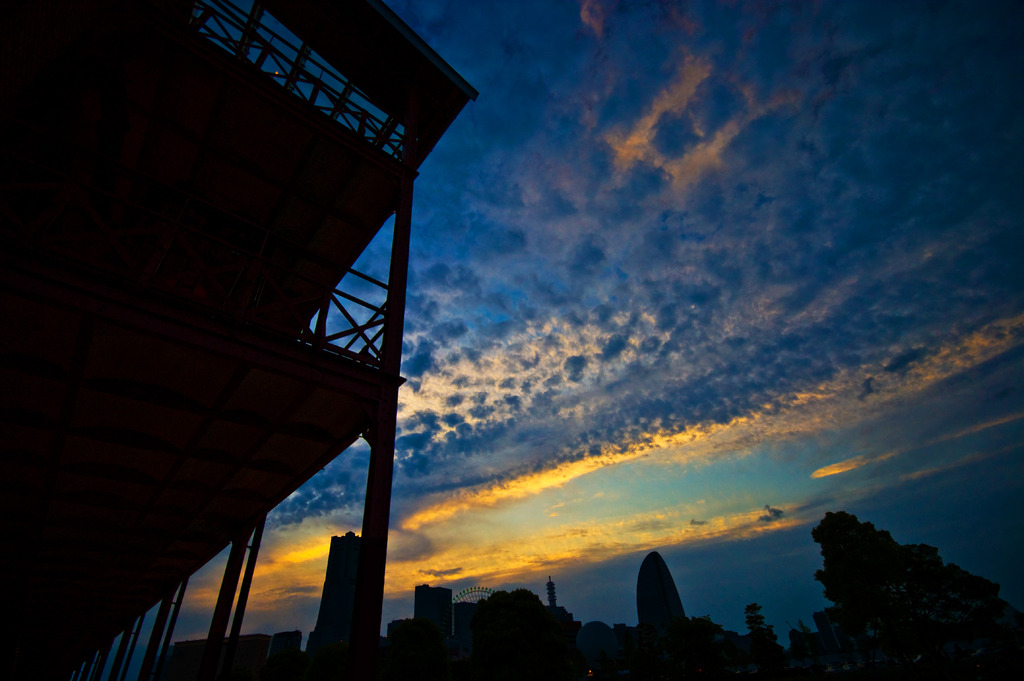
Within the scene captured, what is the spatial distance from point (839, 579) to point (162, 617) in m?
39.6

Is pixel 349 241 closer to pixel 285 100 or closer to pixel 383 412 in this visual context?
pixel 285 100

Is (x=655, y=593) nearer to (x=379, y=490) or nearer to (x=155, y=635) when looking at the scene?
(x=155, y=635)

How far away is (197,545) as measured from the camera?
14500mm

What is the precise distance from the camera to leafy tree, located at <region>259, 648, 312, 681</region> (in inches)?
1531

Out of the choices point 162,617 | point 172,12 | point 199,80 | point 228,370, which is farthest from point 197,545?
point 172,12

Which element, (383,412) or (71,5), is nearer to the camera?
(71,5)

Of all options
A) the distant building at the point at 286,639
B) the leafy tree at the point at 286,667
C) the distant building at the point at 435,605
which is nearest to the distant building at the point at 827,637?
the distant building at the point at 435,605

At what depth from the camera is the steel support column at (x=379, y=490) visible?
564 cm

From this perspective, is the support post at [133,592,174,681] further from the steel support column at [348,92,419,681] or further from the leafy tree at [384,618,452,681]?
the steel support column at [348,92,419,681]

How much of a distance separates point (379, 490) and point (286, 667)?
4662cm

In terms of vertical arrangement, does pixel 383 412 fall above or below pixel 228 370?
below

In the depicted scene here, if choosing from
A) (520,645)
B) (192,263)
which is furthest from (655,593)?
(192,263)

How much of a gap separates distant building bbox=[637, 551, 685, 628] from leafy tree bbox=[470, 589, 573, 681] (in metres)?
124

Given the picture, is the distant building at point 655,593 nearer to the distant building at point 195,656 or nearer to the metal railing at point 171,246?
the distant building at point 195,656
